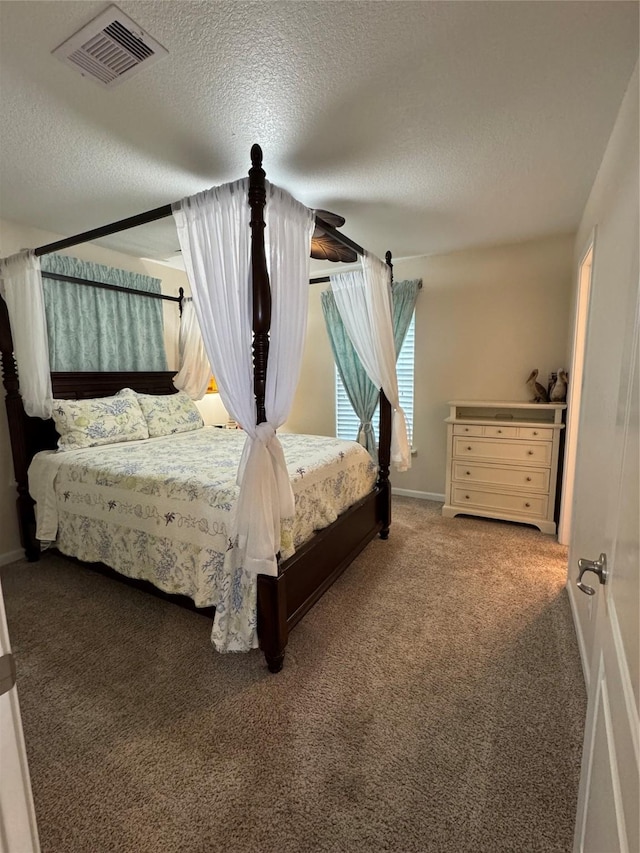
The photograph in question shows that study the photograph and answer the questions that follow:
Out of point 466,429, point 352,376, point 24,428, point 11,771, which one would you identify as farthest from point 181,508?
point 352,376

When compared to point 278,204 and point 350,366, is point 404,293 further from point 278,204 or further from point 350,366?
point 278,204

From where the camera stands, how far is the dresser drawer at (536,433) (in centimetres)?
319

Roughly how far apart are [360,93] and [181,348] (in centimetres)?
304

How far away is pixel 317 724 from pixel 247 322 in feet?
5.54

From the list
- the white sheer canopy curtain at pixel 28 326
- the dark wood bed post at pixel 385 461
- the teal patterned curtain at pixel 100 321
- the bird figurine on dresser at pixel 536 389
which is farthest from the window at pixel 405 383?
the white sheer canopy curtain at pixel 28 326

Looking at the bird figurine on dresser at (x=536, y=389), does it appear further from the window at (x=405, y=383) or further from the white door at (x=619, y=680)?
the white door at (x=619, y=680)

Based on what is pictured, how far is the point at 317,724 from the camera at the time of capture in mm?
1542

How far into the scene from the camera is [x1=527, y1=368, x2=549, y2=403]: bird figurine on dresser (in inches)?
135

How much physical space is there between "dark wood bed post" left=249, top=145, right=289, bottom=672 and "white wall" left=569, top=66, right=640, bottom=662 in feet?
4.31

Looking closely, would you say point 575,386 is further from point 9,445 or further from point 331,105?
point 9,445

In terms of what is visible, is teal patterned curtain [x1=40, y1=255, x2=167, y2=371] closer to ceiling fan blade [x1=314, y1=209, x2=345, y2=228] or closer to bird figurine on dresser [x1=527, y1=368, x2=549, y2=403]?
ceiling fan blade [x1=314, y1=209, x2=345, y2=228]

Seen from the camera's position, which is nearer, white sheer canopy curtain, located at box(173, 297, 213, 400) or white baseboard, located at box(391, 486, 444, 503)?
white sheer canopy curtain, located at box(173, 297, 213, 400)

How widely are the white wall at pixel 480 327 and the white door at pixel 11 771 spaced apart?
385 centimetres

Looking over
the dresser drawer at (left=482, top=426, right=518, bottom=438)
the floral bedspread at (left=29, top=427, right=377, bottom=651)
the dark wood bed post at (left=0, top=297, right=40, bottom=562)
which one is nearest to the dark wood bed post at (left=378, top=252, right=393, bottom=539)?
the floral bedspread at (left=29, top=427, right=377, bottom=651)
